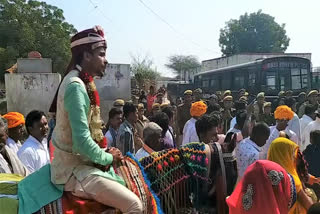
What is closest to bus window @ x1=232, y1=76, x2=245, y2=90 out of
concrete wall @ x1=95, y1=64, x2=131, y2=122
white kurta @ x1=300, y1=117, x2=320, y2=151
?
concrete wall @ x1=95, y1=64, x2=131, y2=122

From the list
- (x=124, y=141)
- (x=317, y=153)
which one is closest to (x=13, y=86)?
(x=124, y=141)

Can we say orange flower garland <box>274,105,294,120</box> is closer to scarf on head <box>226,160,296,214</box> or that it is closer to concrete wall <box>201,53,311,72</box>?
scarf on head <box>226,160,296,214</box>

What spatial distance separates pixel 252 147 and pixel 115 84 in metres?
9.52

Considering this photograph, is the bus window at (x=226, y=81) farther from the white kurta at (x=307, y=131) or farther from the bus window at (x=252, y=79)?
the white kurta at (x=307, y=131)

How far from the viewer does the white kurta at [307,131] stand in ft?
24.8

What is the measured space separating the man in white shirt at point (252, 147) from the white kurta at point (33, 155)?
2250 millimetres

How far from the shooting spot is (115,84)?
1377 cm

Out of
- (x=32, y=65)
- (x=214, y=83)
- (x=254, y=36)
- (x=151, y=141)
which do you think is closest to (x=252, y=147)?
(x=151, y=141)

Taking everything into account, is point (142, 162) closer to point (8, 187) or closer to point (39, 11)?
point (8, 187)

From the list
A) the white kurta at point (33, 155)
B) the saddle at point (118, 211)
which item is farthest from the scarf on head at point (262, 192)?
the white kurta at point (33, 155)

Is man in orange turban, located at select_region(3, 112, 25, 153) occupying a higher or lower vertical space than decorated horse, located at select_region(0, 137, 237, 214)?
higher

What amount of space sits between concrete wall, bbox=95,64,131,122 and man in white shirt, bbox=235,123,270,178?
9.21 m

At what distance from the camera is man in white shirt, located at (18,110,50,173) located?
4160mm

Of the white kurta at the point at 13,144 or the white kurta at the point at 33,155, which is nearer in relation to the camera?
Answer: the white kurta at the point at 33,155
